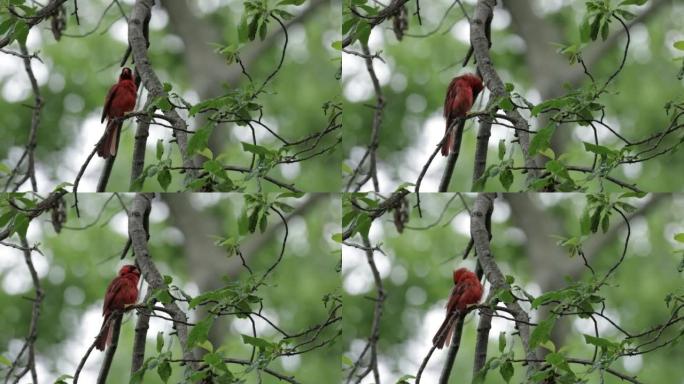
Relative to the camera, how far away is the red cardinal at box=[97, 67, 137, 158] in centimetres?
370

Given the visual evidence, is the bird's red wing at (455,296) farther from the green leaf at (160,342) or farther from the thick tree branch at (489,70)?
the green leaf at (160,342)

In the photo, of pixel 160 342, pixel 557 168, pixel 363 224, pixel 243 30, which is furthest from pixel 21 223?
pixel 557 168

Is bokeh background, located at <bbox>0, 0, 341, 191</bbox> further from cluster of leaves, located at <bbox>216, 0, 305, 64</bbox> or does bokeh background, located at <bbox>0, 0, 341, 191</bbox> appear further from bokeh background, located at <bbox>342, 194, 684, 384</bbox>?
bokeh background, located at <bbox>342, 194, 684, 384</bbox>

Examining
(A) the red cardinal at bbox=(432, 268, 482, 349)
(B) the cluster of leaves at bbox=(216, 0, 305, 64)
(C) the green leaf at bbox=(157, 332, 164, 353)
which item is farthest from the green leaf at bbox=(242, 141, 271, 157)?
(A) the red cardinal at bbox=(432, 268, 482, 349)

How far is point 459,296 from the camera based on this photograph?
3680 millimetres

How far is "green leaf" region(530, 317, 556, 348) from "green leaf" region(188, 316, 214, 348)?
1145 millimetres

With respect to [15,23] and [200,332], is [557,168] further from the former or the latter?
[15,23]

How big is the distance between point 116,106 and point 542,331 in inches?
69.0

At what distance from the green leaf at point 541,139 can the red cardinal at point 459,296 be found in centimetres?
51

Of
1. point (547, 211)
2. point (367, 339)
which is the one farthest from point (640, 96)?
point (367, 339)

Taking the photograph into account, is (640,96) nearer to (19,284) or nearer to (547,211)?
(547,211)

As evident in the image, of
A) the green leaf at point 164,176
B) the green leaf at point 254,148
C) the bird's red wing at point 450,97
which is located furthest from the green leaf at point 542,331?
the green leaf at point 164,176

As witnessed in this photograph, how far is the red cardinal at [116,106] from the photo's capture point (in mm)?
3699

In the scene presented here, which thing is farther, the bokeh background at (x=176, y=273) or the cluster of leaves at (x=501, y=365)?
the bokeh background at (x=176, y=273)
